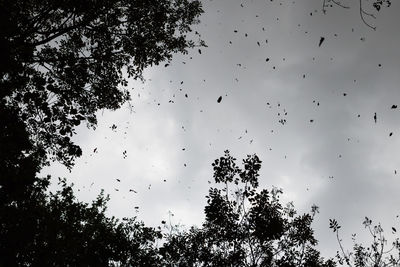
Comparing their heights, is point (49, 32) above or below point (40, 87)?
above

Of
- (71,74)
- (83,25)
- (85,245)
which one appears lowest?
(85,245)

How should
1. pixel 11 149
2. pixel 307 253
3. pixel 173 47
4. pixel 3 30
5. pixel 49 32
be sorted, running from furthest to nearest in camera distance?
1. pixel 307 253
2. pixel 173 47
3. pixel 49 32
4. pixel 11 149
5. pixel 3 30

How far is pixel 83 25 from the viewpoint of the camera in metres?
11.5

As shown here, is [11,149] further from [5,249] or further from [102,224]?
[102,224]

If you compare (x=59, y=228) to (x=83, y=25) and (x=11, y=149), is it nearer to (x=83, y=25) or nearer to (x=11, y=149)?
(x=11, y=149)

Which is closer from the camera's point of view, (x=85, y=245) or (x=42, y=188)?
(x=42, y=188)

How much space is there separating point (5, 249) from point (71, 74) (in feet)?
38.4

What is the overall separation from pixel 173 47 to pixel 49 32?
4964 millimetres

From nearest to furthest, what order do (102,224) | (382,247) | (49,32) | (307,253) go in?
1. (49,32)
2. (307,253)
3. (382,247)
4. (102,224)

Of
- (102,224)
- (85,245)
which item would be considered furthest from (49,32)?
(102,224)

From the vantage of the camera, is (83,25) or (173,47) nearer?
(83,25)

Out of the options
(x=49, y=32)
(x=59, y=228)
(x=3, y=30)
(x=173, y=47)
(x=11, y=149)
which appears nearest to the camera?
(x=3, y=30)

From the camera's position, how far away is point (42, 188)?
16875 mm

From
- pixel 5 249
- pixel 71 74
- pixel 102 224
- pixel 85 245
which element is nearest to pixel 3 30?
pixel 71 74
